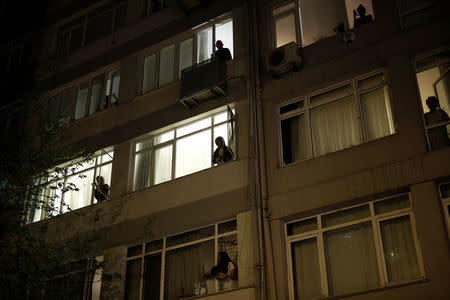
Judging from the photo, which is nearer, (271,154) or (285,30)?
Result: (271,154)

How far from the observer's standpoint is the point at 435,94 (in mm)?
12578

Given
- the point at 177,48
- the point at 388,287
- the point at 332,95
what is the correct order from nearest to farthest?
the point at 388,287 → the point at 332,95 → the point at 177,48

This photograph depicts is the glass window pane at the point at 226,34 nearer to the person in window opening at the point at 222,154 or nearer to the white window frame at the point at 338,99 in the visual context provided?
the white window frame at the point at 338,99

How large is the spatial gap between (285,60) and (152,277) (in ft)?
22.5

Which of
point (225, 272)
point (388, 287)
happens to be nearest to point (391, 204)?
point (388, 287)

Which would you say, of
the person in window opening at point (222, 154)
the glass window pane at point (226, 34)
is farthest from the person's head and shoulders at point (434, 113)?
the glass window pane at point (226, 34)

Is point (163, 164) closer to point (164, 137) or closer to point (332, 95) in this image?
point (164, 137)

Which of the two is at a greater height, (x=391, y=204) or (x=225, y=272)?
(x=391, y=204)

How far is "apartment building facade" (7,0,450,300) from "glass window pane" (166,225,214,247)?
1.5 inches

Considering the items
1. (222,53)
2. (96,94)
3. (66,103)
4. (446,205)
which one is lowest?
(446,205)

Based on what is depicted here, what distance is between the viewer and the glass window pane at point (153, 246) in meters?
14.8

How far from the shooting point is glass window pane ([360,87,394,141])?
1291 centimetres

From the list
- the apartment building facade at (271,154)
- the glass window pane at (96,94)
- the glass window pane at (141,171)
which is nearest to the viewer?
the apartment building facade at (271,154)

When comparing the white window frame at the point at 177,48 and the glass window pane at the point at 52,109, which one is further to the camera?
the glass window pane at the point at 52,109
